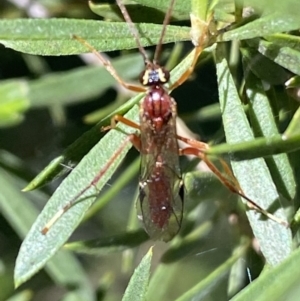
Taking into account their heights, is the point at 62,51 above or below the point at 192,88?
above

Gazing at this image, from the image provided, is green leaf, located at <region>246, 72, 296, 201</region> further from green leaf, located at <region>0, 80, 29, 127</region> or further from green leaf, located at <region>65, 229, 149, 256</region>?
green leaf, located at <region>0, 80, 29, 127</region>

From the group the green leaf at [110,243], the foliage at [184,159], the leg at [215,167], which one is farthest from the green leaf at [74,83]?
the green leaf at [110,243]

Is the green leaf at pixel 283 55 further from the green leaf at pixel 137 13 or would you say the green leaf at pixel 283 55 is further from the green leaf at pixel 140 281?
the green leaf at pixel 140 281

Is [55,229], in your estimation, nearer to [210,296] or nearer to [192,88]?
[210,296]

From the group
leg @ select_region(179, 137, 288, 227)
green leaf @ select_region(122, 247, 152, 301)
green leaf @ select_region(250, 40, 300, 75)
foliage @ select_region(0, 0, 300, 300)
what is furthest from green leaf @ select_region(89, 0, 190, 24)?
green leaf @ select_region(122, 247, 152, 301)

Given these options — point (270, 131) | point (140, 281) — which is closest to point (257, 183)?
point (270, 131)

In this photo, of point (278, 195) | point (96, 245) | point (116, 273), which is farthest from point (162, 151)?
point (116, 273)
